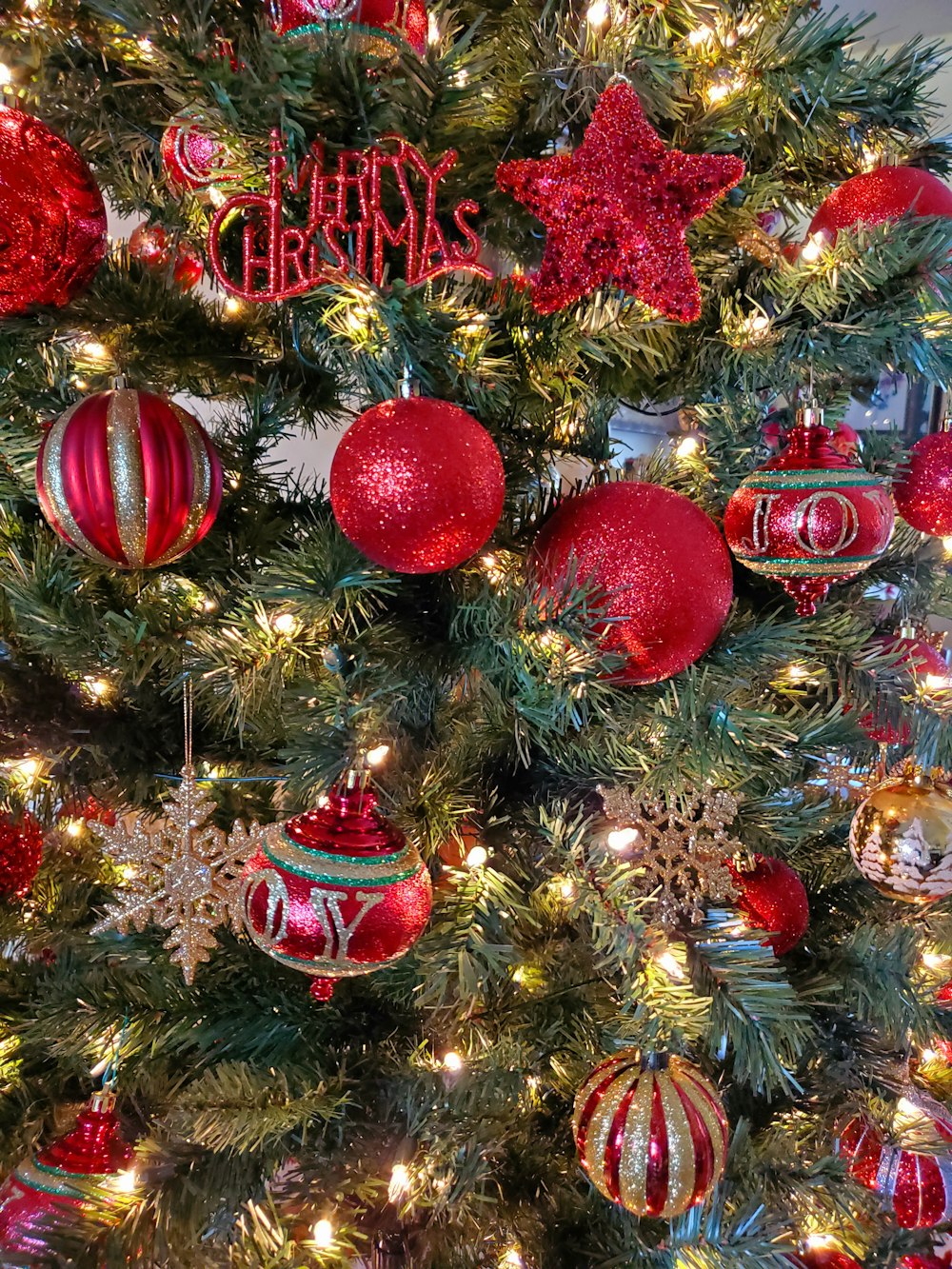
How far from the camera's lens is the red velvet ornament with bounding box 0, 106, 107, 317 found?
44cm

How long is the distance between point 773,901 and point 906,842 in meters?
0.10

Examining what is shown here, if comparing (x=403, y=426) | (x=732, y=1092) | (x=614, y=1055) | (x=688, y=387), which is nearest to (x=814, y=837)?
(x=732, y=1092)

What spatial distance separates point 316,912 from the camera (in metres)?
0.44

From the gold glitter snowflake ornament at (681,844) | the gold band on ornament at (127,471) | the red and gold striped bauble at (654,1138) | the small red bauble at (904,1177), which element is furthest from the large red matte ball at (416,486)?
the small red bauble at (904,1177)

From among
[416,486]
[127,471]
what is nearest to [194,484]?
[127,471]

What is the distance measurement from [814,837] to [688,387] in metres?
0.44

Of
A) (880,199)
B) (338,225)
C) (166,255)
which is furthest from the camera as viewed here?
(166,255)

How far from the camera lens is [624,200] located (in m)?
0.42

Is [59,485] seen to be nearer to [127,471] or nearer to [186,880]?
[127,471]

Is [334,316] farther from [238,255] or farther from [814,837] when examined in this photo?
[814,837]

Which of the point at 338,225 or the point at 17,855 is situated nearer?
the point at 338,225

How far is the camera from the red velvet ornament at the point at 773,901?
61cm

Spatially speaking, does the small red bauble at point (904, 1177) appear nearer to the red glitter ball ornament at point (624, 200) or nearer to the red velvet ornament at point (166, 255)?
the red glitter ball ornament at point (624, 200)

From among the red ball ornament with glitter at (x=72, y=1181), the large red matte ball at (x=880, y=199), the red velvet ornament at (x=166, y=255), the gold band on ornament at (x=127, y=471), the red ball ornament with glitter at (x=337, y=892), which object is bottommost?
the red ball ornament with glitter at (x=72, y=1181)
